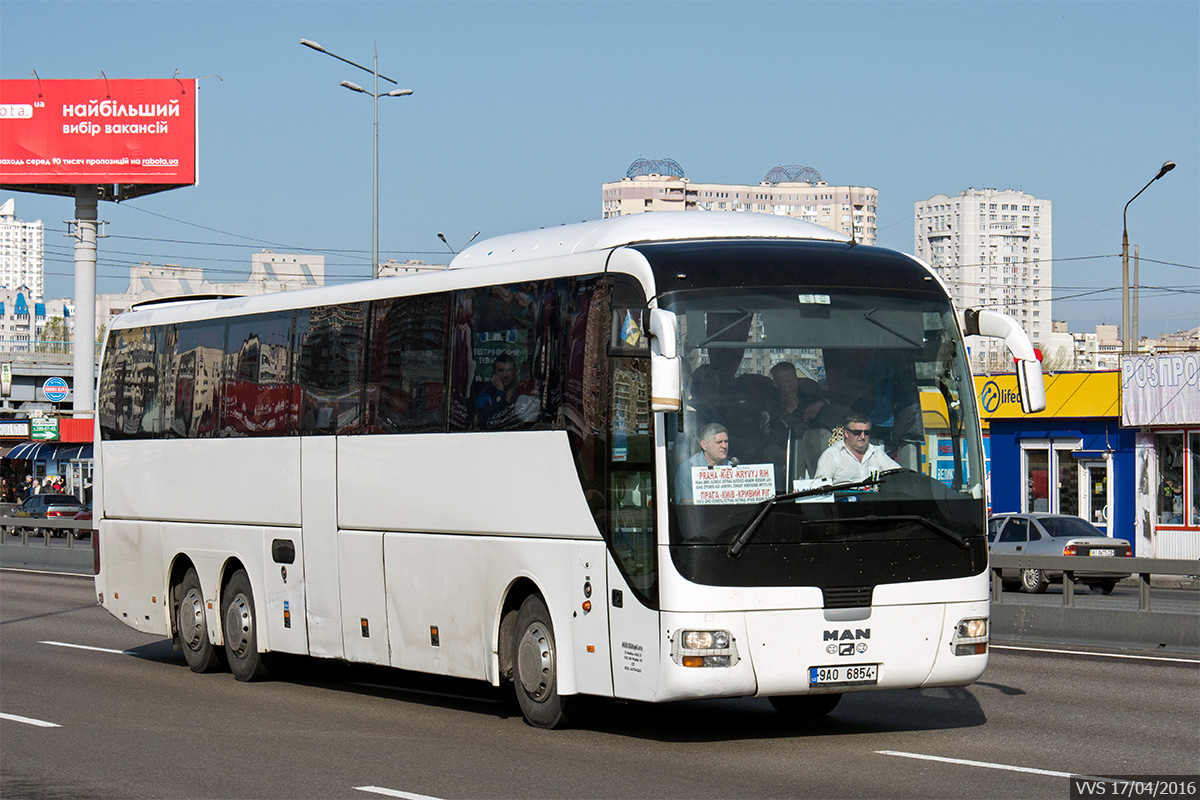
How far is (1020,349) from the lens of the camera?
1083 centimetres

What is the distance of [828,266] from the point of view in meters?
10.8

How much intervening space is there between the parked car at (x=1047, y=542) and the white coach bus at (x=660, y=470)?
2012 cm

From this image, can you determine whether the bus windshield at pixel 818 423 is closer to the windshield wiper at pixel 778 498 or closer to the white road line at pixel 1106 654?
the windshield wiper at pixel 778 498

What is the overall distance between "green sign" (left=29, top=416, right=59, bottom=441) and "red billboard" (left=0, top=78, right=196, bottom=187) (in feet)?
43.5

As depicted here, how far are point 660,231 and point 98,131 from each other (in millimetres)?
62593

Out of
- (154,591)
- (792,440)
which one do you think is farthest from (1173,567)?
(154,591)

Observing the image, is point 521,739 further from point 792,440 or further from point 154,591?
point 154,591

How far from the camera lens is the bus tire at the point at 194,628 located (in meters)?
16.0

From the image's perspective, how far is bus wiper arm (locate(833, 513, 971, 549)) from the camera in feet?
33.9

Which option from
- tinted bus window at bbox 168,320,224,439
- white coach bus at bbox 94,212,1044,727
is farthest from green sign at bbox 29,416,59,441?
white coach bus at bbox 94,212,1044,727

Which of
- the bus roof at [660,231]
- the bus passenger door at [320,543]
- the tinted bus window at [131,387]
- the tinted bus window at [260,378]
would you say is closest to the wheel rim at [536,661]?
the bus roof at [660,231]

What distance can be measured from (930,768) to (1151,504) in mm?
33446

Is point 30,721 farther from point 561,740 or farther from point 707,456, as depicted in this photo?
point 707,456

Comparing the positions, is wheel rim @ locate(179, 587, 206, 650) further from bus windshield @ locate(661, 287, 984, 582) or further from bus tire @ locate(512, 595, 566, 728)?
bus windshield @ locate(661, 287, 984, 582)
